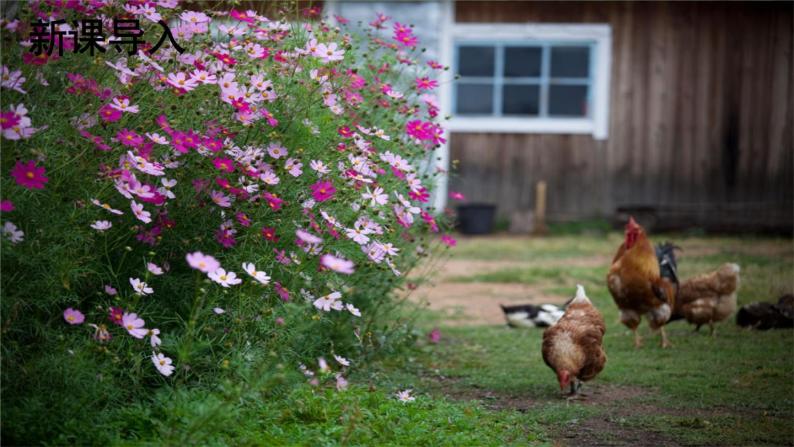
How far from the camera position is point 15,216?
3.26 m

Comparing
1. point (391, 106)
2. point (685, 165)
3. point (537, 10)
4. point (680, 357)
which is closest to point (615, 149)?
point (685, 165)

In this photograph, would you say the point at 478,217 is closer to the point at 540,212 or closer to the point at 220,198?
the point at 540,212

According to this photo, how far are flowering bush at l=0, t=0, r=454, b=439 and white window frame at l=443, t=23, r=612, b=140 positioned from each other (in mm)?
9308

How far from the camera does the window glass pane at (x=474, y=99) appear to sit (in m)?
13.9

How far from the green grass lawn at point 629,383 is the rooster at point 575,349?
0.13 metres

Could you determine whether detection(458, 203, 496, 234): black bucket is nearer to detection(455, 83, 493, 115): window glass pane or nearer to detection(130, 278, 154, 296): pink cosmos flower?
detection(455, 83, 493, 115): window glass pane

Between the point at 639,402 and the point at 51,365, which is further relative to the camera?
the point at 639,402

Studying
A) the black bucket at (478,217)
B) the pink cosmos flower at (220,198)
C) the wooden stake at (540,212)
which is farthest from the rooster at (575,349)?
the wooden stake at (540,212)

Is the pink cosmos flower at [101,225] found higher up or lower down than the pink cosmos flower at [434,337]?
higher up

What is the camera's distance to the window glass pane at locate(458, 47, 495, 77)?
45.5ft

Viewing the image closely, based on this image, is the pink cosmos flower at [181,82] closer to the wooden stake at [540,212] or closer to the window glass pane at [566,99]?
the wooden stake at [540,212]

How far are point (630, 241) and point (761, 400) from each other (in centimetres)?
159

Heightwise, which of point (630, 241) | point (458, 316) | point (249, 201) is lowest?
point (458, 316)

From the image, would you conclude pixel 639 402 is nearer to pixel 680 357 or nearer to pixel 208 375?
pixel 680 357
